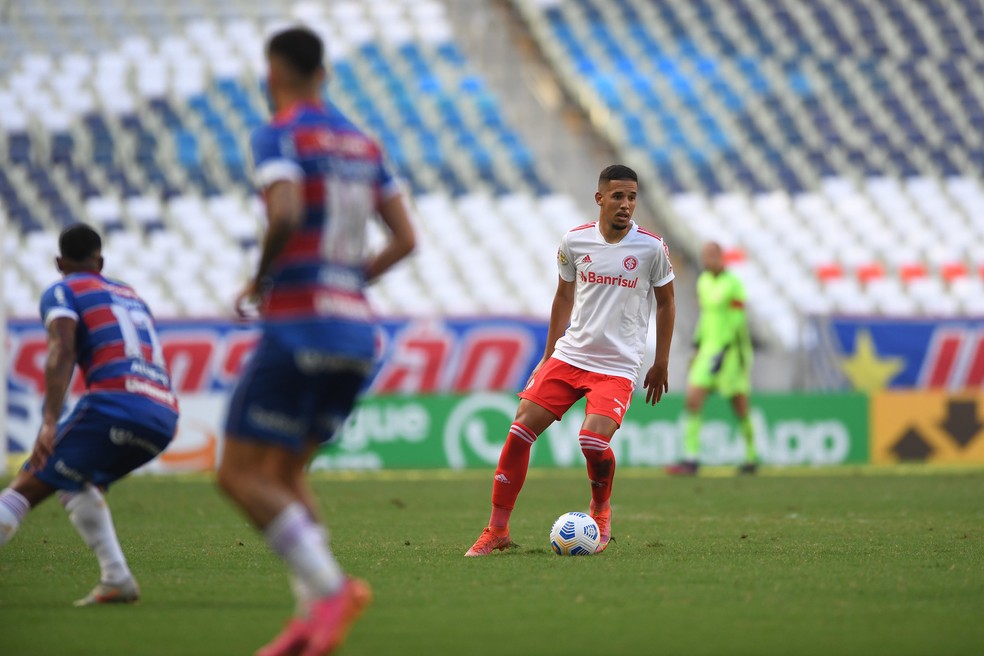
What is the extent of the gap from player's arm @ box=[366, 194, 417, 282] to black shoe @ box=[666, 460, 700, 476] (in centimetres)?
1111

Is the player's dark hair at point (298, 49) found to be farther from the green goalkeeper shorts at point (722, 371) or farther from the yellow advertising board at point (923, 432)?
the yellow advertising board at point (923, 432)

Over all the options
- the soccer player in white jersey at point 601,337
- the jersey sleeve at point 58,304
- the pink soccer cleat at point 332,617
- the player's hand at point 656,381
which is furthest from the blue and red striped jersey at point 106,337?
the player's hand at point 656,381

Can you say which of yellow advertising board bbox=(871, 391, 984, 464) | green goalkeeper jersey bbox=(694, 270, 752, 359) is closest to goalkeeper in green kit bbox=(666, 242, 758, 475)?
green goalkeeper jersey bbox=(694, 270, 752, 359)

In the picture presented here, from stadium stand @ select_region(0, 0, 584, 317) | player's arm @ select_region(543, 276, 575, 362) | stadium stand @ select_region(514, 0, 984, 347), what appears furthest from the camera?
stadium stand @ select_region(514, 0, 984, 347)

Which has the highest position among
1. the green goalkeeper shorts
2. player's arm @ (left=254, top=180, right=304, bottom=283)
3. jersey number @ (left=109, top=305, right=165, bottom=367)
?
player's arm @ (left=254, top=180, right=304, bottom=283)

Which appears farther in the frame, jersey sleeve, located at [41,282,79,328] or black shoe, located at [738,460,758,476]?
black shoe, located at [738,460,758,476]

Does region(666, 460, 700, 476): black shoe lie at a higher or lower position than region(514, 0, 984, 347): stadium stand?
lower

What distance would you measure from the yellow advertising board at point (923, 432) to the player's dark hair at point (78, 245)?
1324 cm

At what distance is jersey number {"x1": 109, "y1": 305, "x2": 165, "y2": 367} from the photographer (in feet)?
20.3

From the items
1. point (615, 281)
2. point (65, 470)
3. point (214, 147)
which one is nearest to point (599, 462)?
point (615, 281)

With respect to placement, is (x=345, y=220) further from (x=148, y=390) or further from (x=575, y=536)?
(x=575, y=536)

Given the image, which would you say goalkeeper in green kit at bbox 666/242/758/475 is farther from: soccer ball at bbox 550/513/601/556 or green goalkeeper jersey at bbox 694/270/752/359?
soccer ball at bbox 550/513/601/556

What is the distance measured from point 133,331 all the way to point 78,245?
1.51 ft

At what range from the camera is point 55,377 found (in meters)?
5.94
